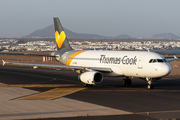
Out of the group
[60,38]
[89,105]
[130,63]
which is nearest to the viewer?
[89,105]

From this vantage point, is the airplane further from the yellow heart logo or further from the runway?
the yellow heart logo

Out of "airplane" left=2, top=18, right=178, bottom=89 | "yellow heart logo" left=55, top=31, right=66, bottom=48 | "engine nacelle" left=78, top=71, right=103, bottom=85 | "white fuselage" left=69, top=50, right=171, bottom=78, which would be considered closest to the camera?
"white fuselage" left=69, top=50, right=171, bottom=78

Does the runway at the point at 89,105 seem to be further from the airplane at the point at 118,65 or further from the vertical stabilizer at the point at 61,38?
Result: the vertical stabilizer at the point at 61,38

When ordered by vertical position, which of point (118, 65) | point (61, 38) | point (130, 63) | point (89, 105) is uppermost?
point (61, 38)

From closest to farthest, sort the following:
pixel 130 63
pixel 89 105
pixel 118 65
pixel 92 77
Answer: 1. pixel 89 105
2. pixel 92 77
3. pixel 130 63
4. pixel 118 65

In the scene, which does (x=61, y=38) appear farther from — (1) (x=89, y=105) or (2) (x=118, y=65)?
(1) (x=89, y=105)

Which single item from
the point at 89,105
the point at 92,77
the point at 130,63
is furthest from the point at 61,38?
the point at 89,105

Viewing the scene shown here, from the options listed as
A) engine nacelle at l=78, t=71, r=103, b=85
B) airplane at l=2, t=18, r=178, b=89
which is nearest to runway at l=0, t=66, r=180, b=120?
engine nacelle at l=78, t=71, r=103, b=85

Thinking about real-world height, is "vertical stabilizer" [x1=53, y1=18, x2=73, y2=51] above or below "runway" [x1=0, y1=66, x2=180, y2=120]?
above

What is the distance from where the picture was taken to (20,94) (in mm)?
30734

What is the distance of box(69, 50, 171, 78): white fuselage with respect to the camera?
33853 millimetres

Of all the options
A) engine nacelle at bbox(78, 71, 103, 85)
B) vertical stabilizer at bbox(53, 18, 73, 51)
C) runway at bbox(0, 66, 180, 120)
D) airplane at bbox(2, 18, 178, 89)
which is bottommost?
runway at bbox(0, 66, 180, 120)

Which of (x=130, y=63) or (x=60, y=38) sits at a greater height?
(x=60, y=38)

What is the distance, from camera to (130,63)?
35812 mm
